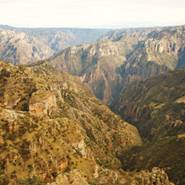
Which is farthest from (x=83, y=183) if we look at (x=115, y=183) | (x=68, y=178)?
(x=115, y=183)

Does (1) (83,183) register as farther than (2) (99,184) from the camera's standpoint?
No

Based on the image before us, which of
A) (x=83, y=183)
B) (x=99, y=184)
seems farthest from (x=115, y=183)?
(x=83, y=183)

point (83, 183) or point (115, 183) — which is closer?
point (83, 183)

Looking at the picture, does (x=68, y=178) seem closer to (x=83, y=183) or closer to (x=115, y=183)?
(x=83, y=183)

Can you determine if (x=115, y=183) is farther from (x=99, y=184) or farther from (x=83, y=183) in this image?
(x=83, y=183)

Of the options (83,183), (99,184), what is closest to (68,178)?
(83,183)

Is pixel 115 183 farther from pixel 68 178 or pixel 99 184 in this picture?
pixel 68 178

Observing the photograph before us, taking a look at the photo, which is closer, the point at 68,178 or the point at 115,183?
the point at 68,178
